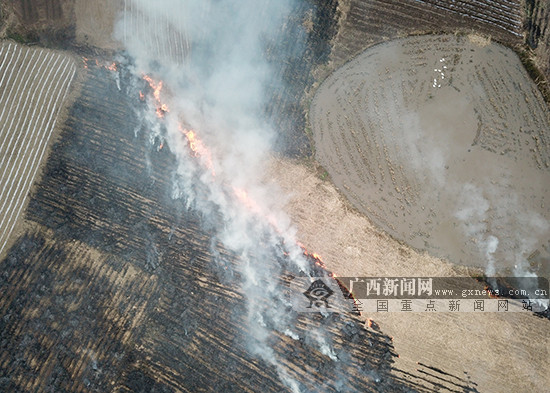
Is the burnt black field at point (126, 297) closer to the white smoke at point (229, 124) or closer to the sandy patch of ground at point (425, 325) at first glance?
the white smoke at point (229, 124)

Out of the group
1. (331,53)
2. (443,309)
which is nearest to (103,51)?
(331,53)

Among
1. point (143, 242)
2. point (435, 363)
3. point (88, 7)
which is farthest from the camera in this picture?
point (88, 7)

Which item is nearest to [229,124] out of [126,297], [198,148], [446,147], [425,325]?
[198,148]

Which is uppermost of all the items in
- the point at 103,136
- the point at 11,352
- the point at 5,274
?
the point at 103,136

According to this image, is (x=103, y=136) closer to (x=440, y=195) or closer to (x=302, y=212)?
(x=302, y=212)

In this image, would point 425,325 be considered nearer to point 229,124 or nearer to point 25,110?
point 229,124
